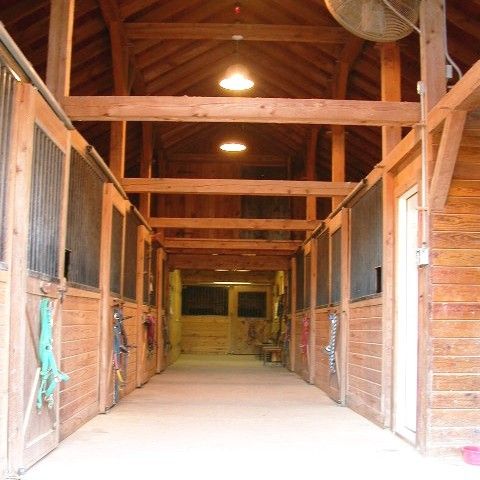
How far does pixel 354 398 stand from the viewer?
777cm

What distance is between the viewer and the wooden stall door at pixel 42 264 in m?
4.43

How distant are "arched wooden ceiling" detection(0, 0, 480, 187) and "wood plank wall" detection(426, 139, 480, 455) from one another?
3029mm

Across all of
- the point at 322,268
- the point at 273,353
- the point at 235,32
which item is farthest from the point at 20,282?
the point at 273,353

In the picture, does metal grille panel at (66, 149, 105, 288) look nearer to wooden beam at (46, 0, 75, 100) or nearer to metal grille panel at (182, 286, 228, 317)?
wooden beam at (46, 0, 75, 100)

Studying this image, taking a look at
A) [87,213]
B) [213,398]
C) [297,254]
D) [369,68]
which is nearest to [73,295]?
[87,213]

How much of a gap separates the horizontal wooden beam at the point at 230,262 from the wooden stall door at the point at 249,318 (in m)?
5.35

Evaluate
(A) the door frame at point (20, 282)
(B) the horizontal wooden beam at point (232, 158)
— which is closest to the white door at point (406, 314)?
(A) the door frame at point (20, 282)

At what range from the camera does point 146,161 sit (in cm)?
1129

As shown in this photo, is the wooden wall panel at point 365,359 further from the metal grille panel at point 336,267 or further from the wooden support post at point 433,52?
the wooden support post at point 433,52

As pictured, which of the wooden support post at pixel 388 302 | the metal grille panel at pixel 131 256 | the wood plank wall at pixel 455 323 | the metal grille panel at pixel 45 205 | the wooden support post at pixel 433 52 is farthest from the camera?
the metal grille panel at pixel 131 256

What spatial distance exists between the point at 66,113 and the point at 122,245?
3089 millimetres

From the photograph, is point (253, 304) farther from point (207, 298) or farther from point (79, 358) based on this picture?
point (79, 358)

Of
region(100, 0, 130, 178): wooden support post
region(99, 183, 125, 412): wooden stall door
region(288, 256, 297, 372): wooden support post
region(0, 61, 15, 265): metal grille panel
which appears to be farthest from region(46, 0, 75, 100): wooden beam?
region(288, 256, 297, 372): wooden support post

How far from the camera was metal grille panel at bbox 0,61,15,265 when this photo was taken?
3988 millimetres
